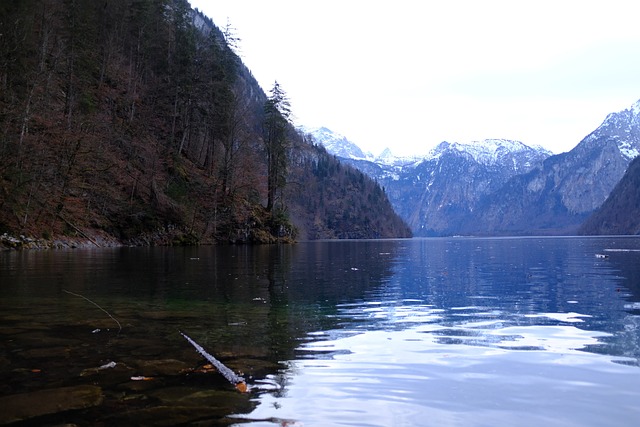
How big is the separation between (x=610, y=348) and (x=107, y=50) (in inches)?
2308

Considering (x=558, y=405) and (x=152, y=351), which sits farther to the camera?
(x=152, y=351)

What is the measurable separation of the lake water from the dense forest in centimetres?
2719

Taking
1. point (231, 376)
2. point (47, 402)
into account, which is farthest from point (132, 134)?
point (47, 402)

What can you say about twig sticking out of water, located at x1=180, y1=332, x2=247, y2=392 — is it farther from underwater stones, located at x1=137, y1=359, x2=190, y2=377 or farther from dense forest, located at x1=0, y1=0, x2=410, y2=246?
dense forest, located at x1=0, y1=0, x2=410, y2=246

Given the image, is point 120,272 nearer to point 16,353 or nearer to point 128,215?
point 16,353

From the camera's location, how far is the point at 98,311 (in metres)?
10.5

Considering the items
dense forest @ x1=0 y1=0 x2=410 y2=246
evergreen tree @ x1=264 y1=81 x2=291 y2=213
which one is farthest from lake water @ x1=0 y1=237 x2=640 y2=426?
evergreen tree @ x1=264 y1=81 x2=291 y2=213

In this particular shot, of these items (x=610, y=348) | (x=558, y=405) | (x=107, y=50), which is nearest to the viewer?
(x=558, y=405)

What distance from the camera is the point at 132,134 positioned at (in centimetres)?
5522

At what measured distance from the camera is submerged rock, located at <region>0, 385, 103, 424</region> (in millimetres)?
4465

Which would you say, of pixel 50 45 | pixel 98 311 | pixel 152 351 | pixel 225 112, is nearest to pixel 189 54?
pixel 225 112

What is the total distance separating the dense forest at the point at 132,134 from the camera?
36.2 meters

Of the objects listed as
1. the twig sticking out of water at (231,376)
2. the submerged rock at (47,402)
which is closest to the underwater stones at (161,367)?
the twig sticking out of water at (231,376)

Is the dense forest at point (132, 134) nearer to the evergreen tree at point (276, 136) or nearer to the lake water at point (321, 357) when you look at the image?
the evergreen tree at point (276, 136)
